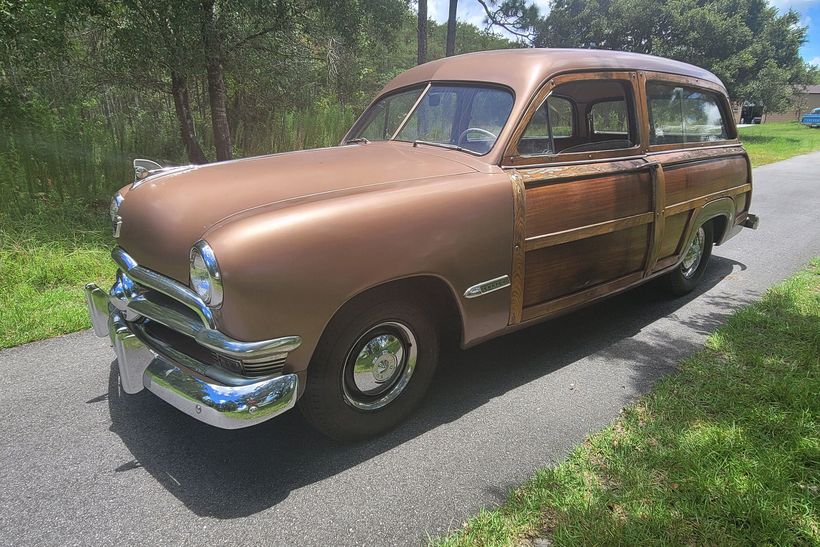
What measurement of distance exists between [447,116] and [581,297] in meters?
1.42

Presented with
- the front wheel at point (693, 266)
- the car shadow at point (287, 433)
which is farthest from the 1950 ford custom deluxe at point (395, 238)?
the front wheel at point (693, 266)

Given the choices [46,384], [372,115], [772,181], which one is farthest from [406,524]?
[772,181]

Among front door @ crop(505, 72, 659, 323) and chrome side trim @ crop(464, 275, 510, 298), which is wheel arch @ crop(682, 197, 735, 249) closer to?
front door @ crop(505, 72, 659, 323)

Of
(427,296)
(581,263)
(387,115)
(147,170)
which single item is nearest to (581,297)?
(581,263)

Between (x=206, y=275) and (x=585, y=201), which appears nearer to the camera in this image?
(x=206, y=275)

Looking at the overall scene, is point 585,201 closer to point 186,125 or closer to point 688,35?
point 186,125

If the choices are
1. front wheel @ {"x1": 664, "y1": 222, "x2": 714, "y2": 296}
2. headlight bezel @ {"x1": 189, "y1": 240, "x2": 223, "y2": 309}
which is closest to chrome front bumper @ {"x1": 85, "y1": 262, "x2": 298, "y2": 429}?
headlight bezel @ {"x1": 189, "y1": 240, "x2": 223, "y2": 309}

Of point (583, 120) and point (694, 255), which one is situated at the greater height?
point (583, 120)

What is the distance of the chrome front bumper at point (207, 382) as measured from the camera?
2037 millimetres

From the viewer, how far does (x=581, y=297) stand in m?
3.28

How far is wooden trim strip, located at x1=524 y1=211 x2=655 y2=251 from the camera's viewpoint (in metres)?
2.89

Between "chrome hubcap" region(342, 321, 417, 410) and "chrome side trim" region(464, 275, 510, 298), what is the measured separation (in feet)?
1.22

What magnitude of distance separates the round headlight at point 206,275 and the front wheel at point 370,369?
51 centimetres

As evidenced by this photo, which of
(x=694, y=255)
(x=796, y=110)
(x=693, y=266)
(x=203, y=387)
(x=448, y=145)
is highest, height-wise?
(x=796, y=110)
